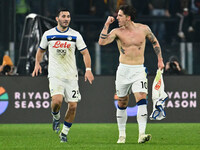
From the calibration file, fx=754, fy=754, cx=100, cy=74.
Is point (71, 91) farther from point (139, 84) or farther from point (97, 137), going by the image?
point (97, 137)

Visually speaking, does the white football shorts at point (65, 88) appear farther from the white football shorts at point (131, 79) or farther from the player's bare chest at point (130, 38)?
the player's bare chest at point (130, 38)

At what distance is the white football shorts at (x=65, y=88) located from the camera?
13.0 metres

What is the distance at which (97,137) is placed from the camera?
14703 mm

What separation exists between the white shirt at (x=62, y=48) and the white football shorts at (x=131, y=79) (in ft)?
2.66

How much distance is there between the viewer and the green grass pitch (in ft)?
40.3

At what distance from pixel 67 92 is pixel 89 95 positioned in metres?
5.86

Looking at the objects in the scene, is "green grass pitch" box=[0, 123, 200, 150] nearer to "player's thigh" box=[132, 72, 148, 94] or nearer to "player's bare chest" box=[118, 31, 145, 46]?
"player's thigh" box=[132, 72, 148, 94]

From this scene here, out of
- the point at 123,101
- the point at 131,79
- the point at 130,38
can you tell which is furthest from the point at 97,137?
the point at 130,38

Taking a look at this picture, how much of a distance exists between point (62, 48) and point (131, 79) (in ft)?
4.31

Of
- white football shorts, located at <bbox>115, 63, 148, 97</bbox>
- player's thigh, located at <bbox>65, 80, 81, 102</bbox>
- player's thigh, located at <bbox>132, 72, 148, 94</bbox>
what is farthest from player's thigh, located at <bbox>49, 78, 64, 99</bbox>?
player's thigh, located at <bbox>132, 72, 148, 94</bbox>

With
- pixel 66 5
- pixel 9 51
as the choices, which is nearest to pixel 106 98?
pixel 9 51

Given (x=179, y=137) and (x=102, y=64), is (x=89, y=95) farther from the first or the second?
(x=179, y=137)

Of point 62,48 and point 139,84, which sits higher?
point 62,48

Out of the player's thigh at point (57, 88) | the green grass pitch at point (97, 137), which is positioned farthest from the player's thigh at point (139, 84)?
the player's thigh at point (57, 88)
